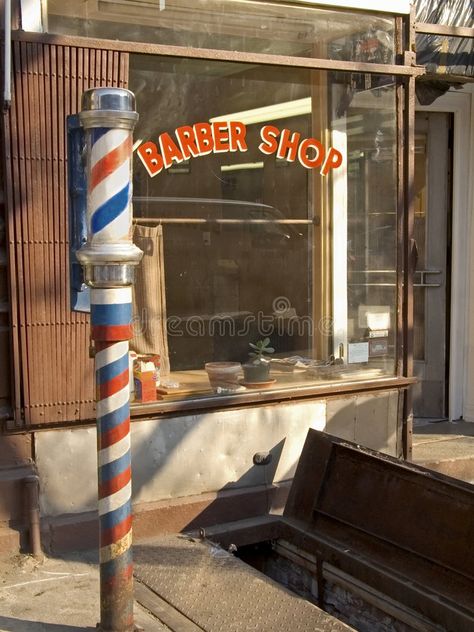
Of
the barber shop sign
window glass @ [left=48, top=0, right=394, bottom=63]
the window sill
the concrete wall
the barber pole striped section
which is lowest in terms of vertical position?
the concrete wall

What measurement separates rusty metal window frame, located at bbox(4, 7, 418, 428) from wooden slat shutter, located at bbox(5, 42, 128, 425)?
2.10 ft

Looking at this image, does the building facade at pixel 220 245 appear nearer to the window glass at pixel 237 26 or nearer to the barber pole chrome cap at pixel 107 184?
the window glass at pixel 237 26

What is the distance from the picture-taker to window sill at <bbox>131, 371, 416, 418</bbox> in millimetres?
5371

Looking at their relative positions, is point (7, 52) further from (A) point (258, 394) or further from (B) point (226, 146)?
(A) point (258, 394)

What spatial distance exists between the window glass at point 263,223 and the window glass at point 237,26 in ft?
0.51

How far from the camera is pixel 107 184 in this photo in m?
3.69

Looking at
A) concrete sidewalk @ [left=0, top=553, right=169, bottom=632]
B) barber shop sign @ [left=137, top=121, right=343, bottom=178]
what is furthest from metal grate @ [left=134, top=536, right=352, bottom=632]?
barber shop sign @ [left=137, top=121, right=343, bottom=178]

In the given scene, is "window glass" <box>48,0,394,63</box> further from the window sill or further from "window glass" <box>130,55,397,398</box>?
the window sill

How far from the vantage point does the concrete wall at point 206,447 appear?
16.6 feet

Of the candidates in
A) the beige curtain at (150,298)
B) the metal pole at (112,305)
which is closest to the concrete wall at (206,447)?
the beige curtain at (150,298)

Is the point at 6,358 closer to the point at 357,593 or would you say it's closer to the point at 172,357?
the point at 172,357

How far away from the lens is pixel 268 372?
5.95 metres

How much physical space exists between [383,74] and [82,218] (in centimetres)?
303

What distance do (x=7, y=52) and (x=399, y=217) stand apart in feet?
9.82
